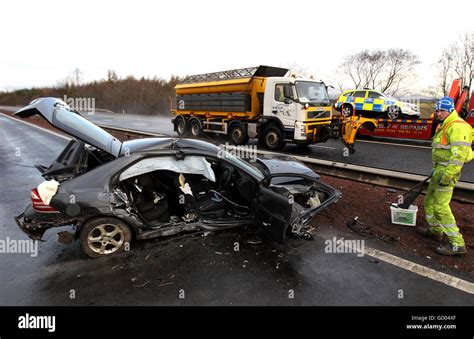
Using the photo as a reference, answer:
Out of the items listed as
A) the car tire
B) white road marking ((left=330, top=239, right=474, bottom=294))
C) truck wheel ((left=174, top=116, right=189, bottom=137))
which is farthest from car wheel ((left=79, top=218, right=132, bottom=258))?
the car tire

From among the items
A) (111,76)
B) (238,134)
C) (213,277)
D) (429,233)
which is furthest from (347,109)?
(111,76)

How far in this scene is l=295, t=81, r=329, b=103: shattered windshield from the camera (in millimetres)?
9273

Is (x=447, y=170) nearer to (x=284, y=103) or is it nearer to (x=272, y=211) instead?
(x=272, y=211)

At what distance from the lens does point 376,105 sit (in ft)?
43.8

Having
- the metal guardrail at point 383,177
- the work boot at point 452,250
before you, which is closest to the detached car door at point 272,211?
the work boot at point 452,250

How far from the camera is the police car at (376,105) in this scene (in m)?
13.1

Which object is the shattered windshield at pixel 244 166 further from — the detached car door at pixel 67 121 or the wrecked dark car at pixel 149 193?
the detached car door at pixel 67 121

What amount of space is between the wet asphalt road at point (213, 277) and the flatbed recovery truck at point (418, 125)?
8913 mm

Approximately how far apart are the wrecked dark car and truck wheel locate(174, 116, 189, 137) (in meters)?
10.1

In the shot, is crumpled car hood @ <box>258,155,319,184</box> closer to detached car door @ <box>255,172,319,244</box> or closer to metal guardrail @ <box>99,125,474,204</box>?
detached car door @ <box>255,172,319,244</box>

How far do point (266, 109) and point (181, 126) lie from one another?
19.4 ft
